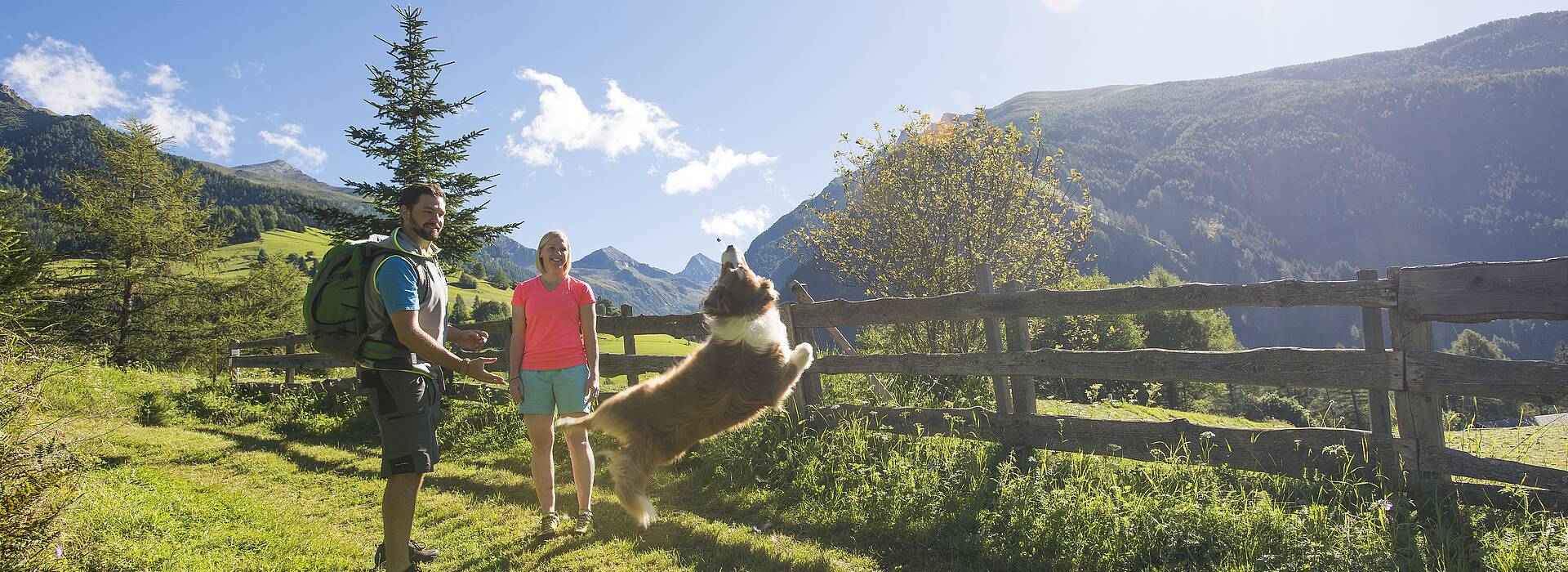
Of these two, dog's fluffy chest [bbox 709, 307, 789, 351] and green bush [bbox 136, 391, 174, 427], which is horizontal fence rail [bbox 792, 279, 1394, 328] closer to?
dog's fluffy chest [bbox 709, 307, 789, 351]

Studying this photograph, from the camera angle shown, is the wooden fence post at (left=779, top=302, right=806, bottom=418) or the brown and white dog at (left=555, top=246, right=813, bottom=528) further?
the wooden fence post at (left=779, top=302, right=806, bottom=418)

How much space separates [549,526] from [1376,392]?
16.7 feet

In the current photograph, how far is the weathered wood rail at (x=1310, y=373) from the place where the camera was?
329 centimetres

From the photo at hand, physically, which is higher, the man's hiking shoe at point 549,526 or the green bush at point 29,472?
the green bush at point 29,472

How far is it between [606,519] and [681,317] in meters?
2.37

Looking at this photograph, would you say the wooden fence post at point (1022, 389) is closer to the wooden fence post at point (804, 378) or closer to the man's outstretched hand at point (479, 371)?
the wooden fence post at point (804, 378)

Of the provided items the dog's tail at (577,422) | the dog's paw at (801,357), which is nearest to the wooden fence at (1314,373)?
the dog's paw at (801,357)

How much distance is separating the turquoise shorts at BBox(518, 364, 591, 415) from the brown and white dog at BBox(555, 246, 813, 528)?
99cm

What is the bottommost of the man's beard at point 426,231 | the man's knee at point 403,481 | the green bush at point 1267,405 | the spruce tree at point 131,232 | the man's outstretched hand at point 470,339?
the green bush at point 1267,405

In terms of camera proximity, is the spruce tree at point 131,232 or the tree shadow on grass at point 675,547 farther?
the spruce tree at point 131,232

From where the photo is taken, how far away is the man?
3.02 m

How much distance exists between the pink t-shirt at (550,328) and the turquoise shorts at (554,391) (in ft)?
0.15

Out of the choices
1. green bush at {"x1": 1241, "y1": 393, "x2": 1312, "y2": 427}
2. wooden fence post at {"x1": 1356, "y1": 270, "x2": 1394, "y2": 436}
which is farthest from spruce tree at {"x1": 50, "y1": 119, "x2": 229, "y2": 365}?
green bush at {"x1": 1241, "y1": 393, "x2": 1312, "y2": 427}

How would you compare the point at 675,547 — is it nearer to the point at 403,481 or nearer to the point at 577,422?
the point at 577,422
